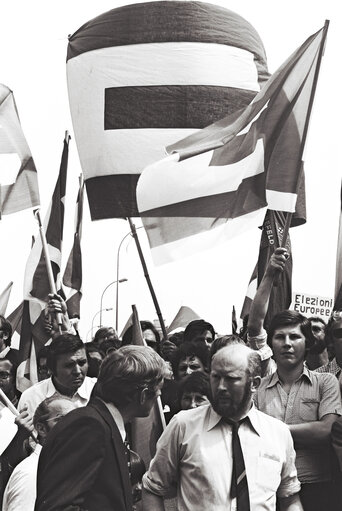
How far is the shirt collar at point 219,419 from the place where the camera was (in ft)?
19.5

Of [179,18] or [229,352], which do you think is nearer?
[229,352]

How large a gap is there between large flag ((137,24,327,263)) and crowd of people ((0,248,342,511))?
100 cm

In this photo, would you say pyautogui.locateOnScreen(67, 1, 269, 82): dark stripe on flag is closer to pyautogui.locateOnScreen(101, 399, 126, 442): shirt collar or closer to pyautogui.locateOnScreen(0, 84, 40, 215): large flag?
pyautogui.locateOnScreen(0, 84, 40, 215): large flag

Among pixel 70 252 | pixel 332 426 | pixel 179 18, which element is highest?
pixel 179 18

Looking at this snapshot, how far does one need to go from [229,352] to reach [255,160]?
3304mm

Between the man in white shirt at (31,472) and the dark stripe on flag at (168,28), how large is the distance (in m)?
7.69

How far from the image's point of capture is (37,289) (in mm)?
11016

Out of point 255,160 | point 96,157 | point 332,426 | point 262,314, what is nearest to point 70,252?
point 96,157

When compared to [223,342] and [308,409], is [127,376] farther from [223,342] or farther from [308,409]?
[308,409]

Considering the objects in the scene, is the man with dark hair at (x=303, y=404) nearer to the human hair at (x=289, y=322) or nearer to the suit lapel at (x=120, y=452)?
the human hair at (x=289, y=322)

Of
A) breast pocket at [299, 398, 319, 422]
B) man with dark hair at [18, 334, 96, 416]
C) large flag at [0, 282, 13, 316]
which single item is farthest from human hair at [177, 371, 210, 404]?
large flag at [0, 282, 13, 316]

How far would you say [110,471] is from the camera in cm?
510

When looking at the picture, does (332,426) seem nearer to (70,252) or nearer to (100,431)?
(100,431)

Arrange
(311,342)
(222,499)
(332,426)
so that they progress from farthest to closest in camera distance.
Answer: (311,342) < (332,426) < (222,499)
